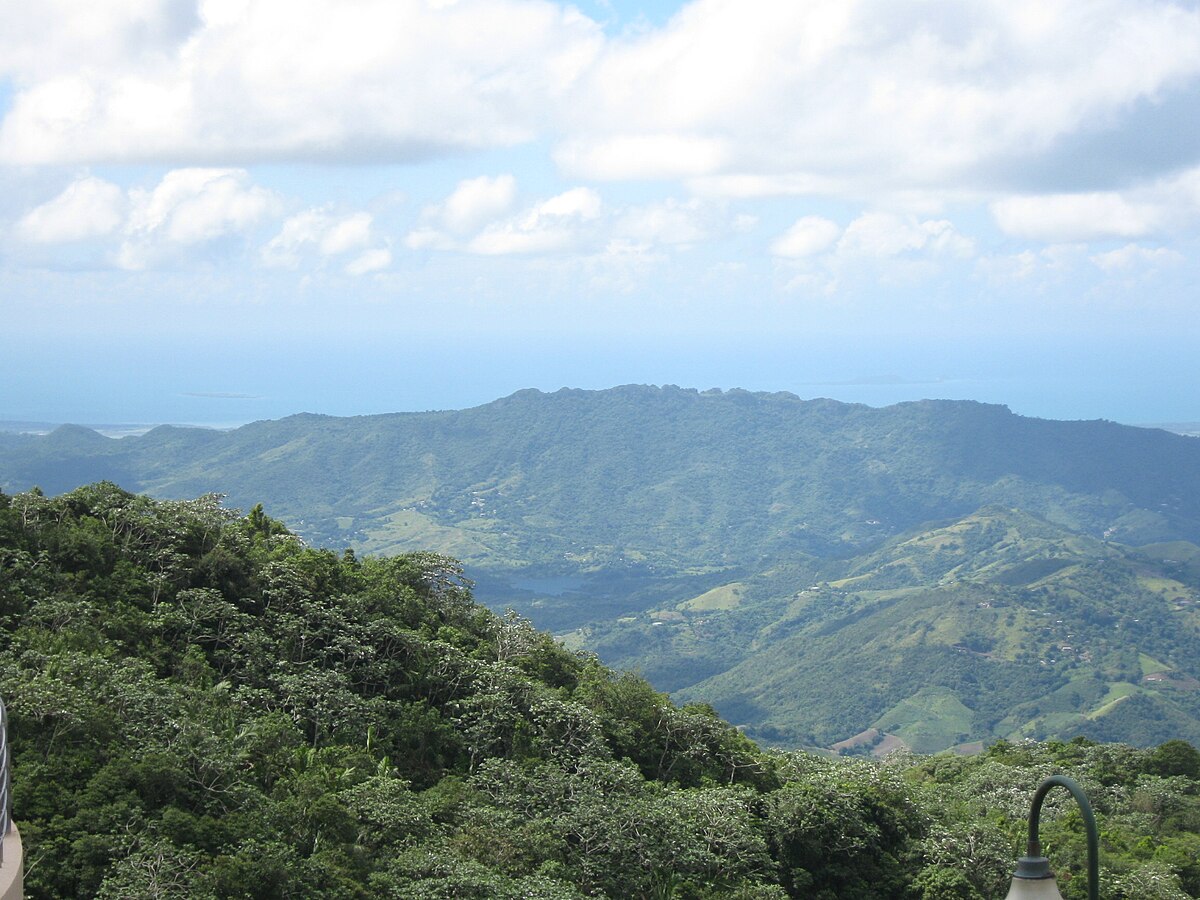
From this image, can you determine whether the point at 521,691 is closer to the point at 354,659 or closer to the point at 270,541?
the point at 354,659

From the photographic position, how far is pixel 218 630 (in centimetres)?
3544

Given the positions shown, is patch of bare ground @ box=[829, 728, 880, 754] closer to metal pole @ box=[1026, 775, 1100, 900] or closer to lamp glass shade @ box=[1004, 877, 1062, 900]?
metal pole @ box=[1026, 775, 1100, 900]

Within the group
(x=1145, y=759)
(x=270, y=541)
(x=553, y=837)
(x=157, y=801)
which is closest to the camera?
(x=157, y=801)

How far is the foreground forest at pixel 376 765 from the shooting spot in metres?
23.7

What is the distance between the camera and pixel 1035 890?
334 inches

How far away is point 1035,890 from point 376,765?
24923 millimetres

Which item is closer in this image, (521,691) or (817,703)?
(521,691)

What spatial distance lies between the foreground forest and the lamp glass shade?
1674 cm

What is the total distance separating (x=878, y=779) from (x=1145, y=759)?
2644 centimetres

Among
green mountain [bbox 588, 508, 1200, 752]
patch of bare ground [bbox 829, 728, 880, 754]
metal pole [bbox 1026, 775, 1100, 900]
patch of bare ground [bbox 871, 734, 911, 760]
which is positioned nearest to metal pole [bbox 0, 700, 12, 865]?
metal pole [bbox 1026, 775, 1100, 900]

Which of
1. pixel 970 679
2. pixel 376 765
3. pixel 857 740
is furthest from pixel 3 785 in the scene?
pixel 970 679

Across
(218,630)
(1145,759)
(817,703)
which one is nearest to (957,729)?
(817,703)

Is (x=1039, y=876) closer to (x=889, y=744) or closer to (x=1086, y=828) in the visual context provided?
(x=1086, y=828)

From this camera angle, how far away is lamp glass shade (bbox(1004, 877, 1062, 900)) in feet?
27.8
